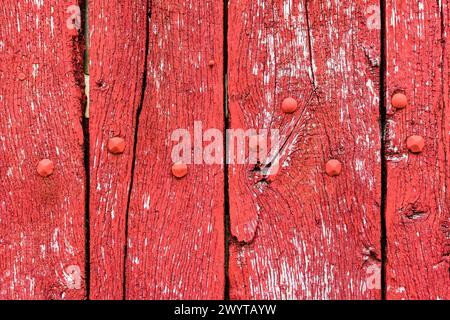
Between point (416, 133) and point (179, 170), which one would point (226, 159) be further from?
point (416, 133)

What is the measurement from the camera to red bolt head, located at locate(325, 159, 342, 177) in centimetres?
105

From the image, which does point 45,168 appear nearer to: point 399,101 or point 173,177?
point 173,177

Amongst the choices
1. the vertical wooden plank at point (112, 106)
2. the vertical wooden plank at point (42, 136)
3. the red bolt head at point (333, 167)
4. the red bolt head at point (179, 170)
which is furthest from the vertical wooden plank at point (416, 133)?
the vertical wooden plank at point (42, 136)

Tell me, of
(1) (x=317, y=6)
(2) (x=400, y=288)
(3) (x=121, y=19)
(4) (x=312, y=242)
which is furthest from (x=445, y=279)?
(3) (x=121, y=19)

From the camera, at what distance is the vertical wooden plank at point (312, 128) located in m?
1.06

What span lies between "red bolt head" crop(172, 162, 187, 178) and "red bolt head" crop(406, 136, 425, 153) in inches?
18.5

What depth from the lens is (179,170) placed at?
1061 millimetres

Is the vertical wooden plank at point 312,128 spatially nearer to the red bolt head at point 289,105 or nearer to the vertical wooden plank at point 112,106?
the red bolt head at point 289,105

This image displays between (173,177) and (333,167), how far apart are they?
34 centimetres

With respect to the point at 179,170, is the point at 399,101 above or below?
above

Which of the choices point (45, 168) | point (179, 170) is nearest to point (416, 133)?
point (179, 170)

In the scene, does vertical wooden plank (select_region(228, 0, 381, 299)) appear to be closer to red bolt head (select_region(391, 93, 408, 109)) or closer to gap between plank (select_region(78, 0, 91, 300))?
red bolt head (select_region(391, 93, 408, 109))

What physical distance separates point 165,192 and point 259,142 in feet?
0.74

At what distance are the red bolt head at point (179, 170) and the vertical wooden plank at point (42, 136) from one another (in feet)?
0.64
